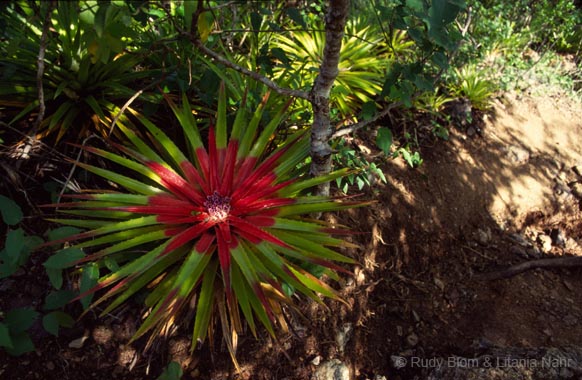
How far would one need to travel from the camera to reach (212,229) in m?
1.63

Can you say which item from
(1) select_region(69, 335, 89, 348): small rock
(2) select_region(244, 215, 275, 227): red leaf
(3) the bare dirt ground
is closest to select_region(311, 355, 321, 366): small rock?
(3) the bare dirt ground

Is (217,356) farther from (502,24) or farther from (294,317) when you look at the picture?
(502,24)

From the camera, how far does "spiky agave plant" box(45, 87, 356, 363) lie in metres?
1.45

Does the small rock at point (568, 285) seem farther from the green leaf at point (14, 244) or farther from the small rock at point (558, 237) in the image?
the green leaf at point (14, 244)

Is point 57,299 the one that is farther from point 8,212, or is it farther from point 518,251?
point 518,251

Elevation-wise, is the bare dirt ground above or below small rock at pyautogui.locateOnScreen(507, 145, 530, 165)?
below

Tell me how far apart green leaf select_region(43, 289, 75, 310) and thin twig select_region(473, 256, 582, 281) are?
250 centimetres

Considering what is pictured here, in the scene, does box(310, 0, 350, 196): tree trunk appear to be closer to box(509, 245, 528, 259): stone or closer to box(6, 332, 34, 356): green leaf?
box(6, 332, 34, 356): green leaf

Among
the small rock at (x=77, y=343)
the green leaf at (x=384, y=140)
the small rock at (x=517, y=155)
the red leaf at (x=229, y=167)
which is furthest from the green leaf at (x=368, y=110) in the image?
the small rock at (x=517, y=155)

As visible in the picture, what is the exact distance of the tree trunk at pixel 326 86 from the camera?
139 centimetres

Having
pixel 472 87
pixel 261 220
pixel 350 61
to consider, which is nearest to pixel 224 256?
pixel 261 220

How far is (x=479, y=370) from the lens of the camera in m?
1.93

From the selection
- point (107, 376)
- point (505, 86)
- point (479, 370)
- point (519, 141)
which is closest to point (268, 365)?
point (107, 376)

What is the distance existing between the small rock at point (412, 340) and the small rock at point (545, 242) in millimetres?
1454
